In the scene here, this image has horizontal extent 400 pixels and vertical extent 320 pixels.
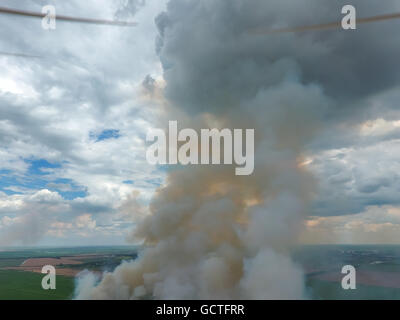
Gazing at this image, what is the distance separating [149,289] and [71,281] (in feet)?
198

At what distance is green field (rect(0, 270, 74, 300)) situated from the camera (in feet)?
251

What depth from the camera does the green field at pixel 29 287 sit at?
76.4m

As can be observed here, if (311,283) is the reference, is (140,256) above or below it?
above

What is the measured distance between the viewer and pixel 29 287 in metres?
90.1

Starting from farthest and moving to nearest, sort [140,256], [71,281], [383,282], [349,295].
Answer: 1. [71,281]
2. [383,282]
3. [349,295]
4. [140,256]
